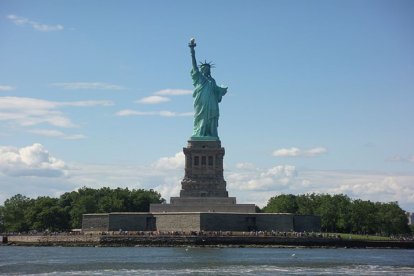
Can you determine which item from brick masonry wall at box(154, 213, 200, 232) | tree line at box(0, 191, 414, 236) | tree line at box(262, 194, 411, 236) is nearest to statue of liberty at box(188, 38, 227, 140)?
brick masonry wall at box(154, 213, 200, 232)

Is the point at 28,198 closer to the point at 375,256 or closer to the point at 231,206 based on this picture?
the point at 231,206

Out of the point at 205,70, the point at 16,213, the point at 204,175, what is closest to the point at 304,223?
the point at 204,175

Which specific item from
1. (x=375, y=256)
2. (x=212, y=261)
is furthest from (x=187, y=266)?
(x=375, y=256)

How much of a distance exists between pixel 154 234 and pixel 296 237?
12755mm

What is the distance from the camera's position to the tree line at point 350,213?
102875 millimetres

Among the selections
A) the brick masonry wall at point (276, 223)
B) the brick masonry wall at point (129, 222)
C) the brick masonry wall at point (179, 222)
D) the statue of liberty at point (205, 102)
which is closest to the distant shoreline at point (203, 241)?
the brick masonry wall at point (129, 222)

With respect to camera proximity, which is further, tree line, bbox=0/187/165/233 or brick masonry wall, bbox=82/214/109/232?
tree line, bbox=0/187/165/233

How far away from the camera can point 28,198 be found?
367ft

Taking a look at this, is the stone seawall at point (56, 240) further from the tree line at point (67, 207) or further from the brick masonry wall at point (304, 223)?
the brick masonry wall at point (304, 223)

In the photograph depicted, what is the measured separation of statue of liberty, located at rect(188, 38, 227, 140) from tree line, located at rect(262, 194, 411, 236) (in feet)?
63.0

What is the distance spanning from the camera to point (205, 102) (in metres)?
92.4

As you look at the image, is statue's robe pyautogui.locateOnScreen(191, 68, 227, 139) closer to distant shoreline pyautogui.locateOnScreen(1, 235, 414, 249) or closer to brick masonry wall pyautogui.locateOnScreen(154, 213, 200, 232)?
brick masonry wall pyautogui.locateOnScreen(154, 213, 200, 232)

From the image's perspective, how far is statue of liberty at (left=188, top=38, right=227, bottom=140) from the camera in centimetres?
9225

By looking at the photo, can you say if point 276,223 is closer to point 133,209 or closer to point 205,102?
point 205,102
